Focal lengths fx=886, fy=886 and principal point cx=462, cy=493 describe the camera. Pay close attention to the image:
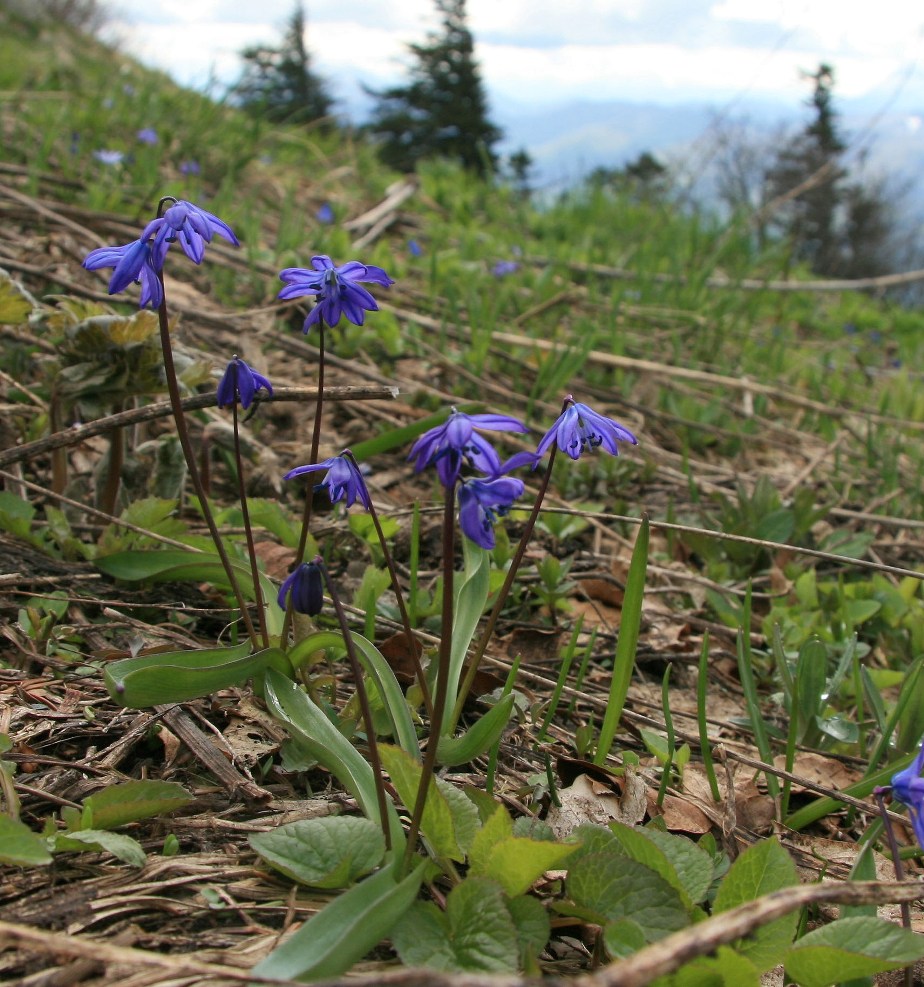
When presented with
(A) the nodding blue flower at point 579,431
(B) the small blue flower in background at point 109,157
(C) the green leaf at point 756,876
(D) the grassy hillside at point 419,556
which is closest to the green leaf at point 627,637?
(D) the grassy hillside at point 419,556

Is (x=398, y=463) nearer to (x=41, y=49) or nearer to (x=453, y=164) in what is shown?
(x=453, y=164)

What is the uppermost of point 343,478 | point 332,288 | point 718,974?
point 332,288

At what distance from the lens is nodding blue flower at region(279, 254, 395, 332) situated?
138 centimetres

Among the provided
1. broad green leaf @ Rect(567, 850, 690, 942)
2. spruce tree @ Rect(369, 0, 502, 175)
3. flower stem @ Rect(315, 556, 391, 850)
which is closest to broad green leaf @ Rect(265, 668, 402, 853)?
flower stem @ Rect(315, 556, 391, 850)

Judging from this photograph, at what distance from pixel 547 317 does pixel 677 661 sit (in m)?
2.70

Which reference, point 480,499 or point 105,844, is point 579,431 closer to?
point 480,499

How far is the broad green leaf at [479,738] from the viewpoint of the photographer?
1.33 metres

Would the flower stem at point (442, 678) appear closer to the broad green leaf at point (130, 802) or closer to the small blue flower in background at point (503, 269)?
the broad green leaf at point (130, 802)

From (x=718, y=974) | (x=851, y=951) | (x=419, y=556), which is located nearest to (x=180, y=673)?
(x=718, y=974)

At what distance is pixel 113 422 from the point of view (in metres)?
1.79

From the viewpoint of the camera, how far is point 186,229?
1222 millimetres

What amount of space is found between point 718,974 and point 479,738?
461mm

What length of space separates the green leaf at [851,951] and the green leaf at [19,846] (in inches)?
36.7

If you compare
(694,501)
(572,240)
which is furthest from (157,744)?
(572,240)
